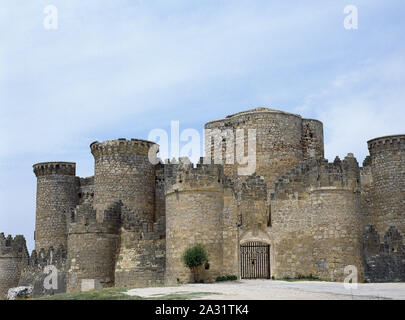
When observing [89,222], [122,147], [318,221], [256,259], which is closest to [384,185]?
[318,221]

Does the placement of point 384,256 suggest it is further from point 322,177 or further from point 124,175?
point 124,175

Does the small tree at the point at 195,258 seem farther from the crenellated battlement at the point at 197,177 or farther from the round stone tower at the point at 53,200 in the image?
the round stone tower at the point at 53,200

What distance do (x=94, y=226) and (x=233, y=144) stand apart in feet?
28.7

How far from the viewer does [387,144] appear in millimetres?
32844

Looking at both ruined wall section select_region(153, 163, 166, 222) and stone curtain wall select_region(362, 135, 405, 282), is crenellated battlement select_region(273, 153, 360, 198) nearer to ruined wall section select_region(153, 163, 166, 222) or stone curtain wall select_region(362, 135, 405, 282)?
stone curtain wall select_region(362, 135, 405, 282)

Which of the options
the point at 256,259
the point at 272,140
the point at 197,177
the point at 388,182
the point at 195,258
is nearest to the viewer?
the point at 195,258

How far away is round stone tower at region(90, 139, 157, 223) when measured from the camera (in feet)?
110

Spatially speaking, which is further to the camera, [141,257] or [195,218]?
[141,257]

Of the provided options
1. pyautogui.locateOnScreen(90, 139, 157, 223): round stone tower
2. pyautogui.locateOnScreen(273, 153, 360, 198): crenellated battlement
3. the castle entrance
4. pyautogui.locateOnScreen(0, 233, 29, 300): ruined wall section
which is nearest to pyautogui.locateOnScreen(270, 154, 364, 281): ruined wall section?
pyautogui.locateOnScreen(273, 153, 360, 198): crenellated battlement

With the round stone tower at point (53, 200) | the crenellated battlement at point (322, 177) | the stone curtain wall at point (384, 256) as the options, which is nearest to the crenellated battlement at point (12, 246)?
the round stone tower at point (53, 200)

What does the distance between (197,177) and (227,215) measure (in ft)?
7.09

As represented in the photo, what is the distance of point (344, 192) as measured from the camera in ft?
84.0
